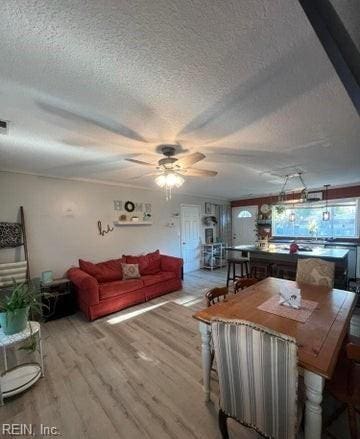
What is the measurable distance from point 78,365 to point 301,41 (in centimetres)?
338

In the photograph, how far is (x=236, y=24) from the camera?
3.26 ft

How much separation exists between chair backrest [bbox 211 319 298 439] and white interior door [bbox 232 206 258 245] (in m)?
6.47

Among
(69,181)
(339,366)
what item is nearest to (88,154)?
(69,181)

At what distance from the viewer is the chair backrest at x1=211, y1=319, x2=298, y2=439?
1.03m

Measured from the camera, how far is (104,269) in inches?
164

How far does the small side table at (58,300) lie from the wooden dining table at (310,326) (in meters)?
2.79

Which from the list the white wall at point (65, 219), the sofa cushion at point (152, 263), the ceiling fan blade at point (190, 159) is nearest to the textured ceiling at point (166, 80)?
the ceiling fan blade at point (190, 159)

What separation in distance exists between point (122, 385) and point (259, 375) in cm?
156

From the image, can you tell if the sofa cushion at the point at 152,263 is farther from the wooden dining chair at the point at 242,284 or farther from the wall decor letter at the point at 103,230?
the wooden dining chair at the point at 242,284

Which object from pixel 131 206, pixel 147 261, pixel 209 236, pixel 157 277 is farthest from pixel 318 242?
pixel 131 206

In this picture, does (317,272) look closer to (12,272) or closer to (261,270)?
(261,270)

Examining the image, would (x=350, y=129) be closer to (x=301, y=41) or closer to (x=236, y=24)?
(x=301, y=41)

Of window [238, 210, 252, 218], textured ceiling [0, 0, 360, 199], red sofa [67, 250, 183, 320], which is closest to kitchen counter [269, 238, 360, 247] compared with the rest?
window [238, 210, 252, 218]

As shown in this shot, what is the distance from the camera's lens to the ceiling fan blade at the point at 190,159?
209 centimetres
